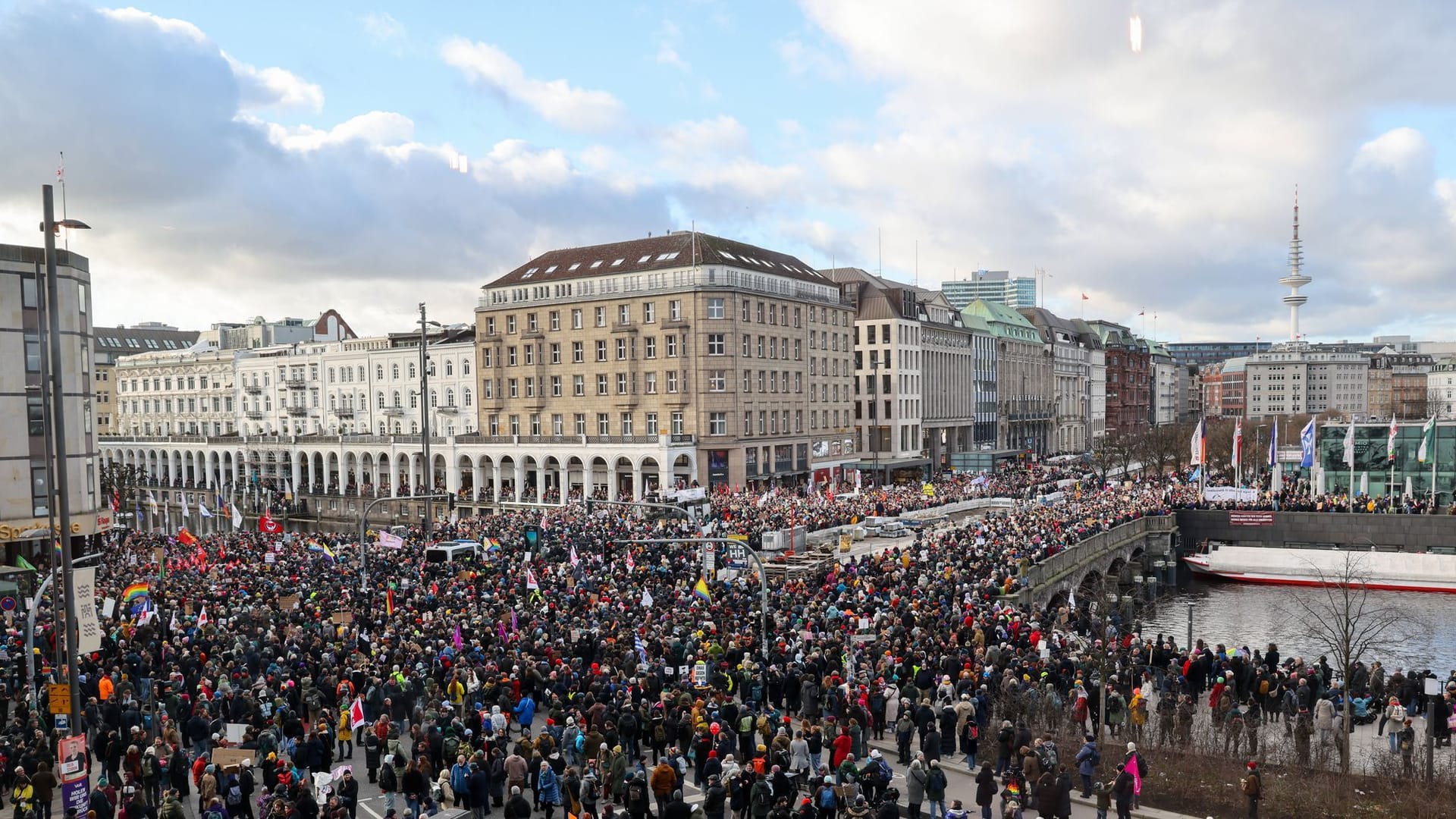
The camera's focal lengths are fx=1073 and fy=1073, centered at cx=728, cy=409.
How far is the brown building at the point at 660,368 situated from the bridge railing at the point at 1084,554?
28518 mm

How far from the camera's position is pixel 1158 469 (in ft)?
319

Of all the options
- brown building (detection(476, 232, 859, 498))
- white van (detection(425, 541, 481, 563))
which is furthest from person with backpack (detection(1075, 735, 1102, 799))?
brown building (detection(476, 232, 859, 498))

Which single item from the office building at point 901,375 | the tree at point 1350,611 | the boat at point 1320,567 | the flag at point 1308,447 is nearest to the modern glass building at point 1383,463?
the boat at point 1320,567

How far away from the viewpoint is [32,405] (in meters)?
47.8

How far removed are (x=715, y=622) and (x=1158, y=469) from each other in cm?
7762

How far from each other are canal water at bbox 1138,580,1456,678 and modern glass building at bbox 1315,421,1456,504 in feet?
50.3

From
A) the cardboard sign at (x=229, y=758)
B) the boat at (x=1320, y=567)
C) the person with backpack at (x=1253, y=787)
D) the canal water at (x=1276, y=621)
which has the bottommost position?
the canal water at (x=1276, y=621)

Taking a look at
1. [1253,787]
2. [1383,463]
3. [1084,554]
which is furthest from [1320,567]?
[1253,787]

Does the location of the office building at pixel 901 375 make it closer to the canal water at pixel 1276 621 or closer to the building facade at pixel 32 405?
the canal water at pixel 1276 621

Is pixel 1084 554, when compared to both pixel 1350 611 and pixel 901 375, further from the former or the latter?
pixel 901 375

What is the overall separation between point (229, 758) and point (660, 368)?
62.8m

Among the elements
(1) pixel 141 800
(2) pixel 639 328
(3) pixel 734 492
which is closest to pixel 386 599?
(1) pixel 141 800

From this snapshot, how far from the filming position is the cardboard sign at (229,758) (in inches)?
736

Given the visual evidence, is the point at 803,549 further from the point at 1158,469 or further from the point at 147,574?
the point at 1158,469
